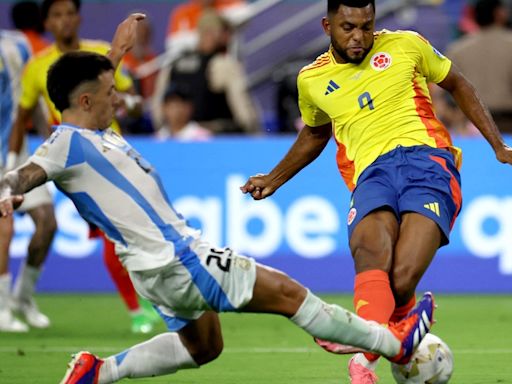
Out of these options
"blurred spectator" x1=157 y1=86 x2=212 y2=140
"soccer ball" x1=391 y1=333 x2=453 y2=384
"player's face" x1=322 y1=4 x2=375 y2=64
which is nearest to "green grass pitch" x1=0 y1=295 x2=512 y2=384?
"soccer ball" x1=391 y1=333 x2=453 y2=384

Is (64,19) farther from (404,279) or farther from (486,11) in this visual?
(486,11)

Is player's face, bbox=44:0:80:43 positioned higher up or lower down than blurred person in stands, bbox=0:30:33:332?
higher up

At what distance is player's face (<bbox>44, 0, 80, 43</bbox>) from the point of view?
10.7 meters

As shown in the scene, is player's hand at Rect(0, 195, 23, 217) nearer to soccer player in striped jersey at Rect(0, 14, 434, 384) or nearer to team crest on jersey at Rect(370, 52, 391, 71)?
soccer player in striped jersey at Rect(0, 14, 434, 384)

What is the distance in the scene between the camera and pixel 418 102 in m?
7.24

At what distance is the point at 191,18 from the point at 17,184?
1049 centimetres

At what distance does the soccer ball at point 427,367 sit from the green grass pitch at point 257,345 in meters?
0.74

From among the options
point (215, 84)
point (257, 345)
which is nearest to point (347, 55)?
point (257, 345)

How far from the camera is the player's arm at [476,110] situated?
7.11m

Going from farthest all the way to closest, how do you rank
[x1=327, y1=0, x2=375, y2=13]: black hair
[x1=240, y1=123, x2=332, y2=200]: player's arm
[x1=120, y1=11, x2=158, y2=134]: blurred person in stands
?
1. [x1=120, y1=11, x2=158, y2=134]: blurred person in stands
2. [x1=240, y1=123, x2=332, y2=200]: player's arm
3. [x1=327, y1=0, x2=375, y2=13]: black hair

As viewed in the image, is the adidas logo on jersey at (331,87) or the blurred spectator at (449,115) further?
the blurred spectator at (449,115)

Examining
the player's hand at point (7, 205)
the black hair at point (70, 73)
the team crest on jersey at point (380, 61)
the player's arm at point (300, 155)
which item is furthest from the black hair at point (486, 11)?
the player's hand at point (7, 205)

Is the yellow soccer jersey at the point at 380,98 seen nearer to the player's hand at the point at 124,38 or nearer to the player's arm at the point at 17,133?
the player's hand at the point at 124,38

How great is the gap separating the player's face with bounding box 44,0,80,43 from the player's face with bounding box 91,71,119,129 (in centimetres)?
436
